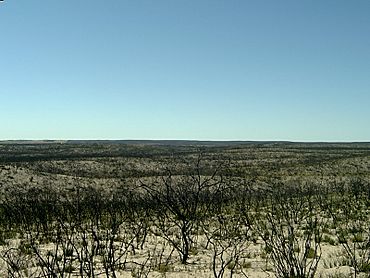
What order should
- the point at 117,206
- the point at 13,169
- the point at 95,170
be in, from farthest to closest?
the point at 95,170 < the point at 13,169 < the point at 117,206

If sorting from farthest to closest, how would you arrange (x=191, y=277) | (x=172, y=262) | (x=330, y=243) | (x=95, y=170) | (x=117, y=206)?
1. (x=95, y=170)
2. (x=117, y=206)
3. (x=330, y=243)
4. (x=172, y=262)
5. (x=191, y=277)

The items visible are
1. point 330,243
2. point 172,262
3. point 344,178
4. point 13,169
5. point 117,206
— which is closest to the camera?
point 172,262

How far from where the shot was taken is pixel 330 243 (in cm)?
1150

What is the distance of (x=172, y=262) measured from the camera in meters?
9.52

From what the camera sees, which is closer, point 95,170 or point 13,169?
point 13,169

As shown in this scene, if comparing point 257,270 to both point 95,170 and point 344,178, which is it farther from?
point 95,170

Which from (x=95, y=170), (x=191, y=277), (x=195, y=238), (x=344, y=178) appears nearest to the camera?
(x=191, y=277)

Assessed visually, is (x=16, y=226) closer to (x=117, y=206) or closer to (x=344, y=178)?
(x=117, y=206)

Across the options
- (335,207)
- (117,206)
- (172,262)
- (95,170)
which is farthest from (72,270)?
(95,170)

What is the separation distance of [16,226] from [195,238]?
20.7 ft

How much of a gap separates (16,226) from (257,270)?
30.1ft

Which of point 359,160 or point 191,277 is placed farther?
point 359,160

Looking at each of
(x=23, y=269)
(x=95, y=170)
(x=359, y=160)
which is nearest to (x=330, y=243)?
(x=23, y=269)

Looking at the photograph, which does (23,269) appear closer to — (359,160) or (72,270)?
(72,270)
